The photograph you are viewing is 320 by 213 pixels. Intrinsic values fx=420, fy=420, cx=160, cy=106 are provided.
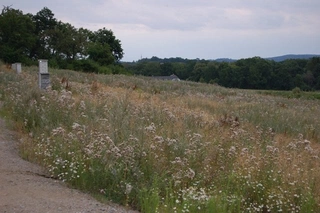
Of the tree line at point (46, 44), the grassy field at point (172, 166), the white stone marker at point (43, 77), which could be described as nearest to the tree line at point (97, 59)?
the tree line at point (46, 44)

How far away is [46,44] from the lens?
51.6 m

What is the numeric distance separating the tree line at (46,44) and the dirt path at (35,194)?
35.4 m

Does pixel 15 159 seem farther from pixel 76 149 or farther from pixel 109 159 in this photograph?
pixel 109 159

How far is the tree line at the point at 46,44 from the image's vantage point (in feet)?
143

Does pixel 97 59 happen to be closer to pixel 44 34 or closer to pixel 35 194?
pixel 44 34

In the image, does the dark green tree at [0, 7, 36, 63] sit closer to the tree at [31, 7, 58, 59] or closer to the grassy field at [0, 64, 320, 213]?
the tree at [31, 7, 58, 59]

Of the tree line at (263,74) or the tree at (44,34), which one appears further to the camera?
the tree line at (263,74)

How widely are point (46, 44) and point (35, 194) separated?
4889cm

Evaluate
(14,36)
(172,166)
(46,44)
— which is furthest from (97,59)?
(172,166)

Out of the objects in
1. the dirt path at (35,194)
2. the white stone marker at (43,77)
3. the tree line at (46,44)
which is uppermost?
the tree line at (46,44)

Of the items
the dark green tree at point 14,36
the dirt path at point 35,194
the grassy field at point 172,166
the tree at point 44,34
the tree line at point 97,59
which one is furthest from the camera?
the tree at point 44,34

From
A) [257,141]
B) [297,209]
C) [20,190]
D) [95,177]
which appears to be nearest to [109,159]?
[95,177]

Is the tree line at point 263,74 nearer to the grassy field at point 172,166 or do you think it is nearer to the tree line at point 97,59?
the tree line at point 97,59

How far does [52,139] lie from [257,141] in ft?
12.3
